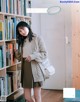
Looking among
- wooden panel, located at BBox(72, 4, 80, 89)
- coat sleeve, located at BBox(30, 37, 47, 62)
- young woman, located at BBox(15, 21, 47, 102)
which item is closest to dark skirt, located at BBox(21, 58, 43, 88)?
young woman, located at BBox(15, 21, 47, 102)

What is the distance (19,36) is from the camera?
11.1ft

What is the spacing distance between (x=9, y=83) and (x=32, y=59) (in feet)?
1.95

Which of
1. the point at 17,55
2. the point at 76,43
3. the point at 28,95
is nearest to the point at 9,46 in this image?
the point at 17,55

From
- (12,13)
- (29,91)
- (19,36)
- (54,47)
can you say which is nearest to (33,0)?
(54,47)

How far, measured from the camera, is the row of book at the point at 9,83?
3395 mm

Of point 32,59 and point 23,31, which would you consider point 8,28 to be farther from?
point 32,59

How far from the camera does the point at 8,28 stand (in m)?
3.47

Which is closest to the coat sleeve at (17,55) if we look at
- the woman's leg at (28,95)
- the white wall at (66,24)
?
the woman's leg at (28,95)

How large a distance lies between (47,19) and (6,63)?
2.08 m

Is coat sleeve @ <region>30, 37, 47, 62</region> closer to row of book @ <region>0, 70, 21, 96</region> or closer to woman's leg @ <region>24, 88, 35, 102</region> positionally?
woman's leg @ <region>24, 88, 35, 102</region>

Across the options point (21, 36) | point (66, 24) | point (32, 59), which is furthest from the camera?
point (66, 24)

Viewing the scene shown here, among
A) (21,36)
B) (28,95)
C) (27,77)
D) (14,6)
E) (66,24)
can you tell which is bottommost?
(28,95)

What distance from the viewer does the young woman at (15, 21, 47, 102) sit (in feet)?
10.8

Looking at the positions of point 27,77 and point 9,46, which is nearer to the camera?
point 27,77
